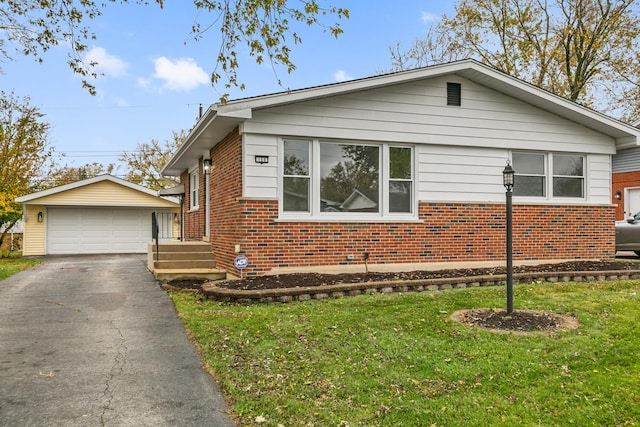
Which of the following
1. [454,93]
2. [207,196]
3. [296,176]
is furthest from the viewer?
[207,196]

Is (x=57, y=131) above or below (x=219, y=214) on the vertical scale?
above

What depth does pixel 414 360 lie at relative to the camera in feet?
14.5

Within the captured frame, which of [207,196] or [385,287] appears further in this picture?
[207,196]

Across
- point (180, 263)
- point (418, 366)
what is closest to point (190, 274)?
point (180, 263)

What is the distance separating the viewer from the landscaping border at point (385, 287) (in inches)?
283

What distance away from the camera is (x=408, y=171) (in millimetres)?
10031

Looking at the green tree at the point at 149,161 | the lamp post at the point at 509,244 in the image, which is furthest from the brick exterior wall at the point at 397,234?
the green tree at the point at 149,161

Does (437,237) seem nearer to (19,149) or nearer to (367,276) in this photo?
(367,276)

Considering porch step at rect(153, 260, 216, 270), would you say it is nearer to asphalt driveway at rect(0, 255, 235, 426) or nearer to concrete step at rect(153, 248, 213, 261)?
concrete step at rect(153, 248, 213, 261)

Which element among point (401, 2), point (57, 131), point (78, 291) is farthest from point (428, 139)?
point (57, 131)

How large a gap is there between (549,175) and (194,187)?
34.2 ft

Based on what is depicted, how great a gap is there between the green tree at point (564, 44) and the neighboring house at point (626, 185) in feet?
8.74

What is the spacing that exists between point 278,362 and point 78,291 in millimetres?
6317

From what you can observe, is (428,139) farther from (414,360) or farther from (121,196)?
(121,196)
